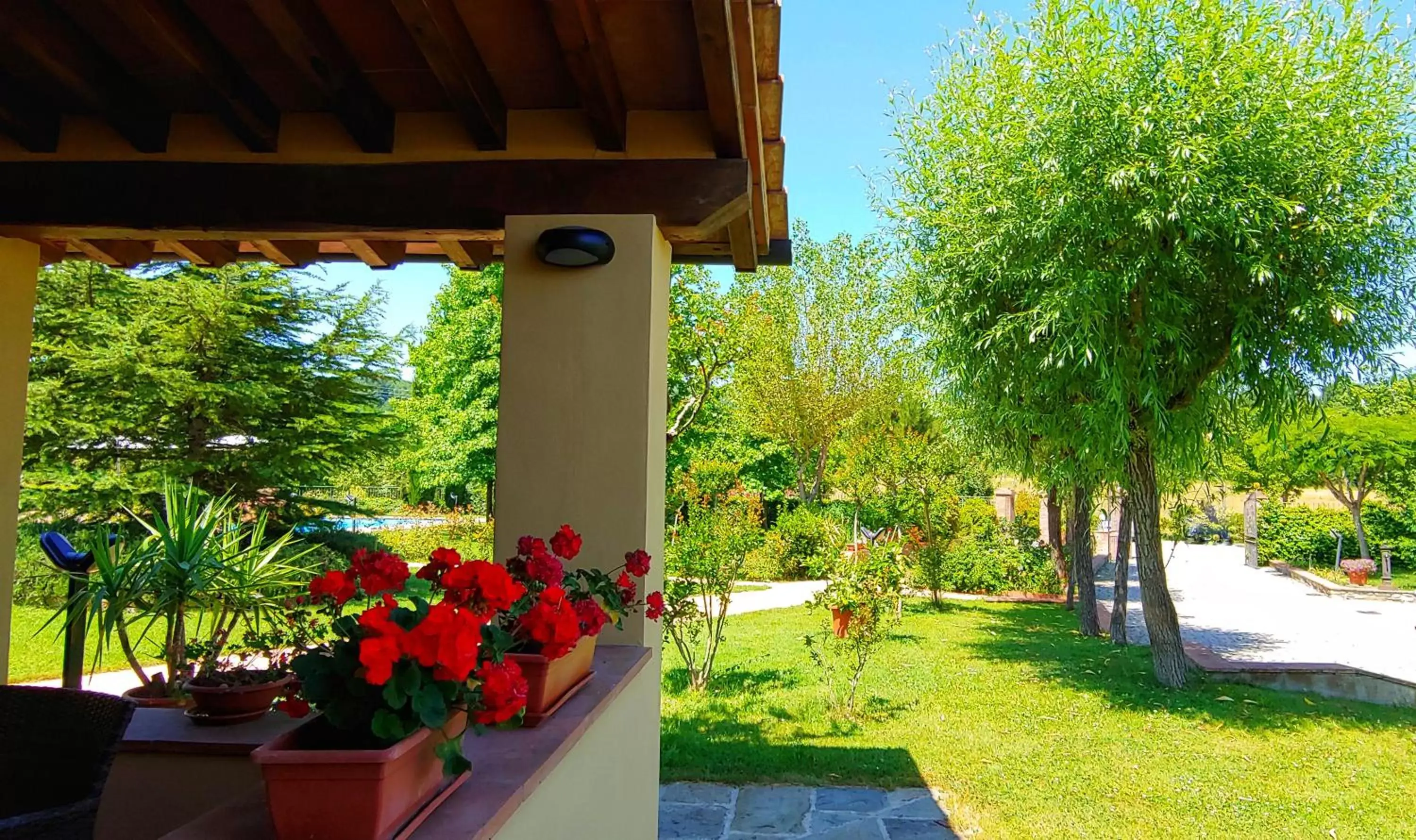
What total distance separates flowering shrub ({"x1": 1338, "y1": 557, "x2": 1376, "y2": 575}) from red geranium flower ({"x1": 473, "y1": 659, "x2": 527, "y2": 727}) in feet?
60.8

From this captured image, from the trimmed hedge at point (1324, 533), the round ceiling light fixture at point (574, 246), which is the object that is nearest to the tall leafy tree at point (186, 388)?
the round ceiling light fixture at point (574, 246)

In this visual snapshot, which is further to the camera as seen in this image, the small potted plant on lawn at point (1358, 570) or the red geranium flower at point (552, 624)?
the small potted plant on lawn at point (1358, 570)

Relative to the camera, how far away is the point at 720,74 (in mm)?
2170

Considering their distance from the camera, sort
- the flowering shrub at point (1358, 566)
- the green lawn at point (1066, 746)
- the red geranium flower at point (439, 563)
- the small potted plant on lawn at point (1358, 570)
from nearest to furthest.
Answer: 1. the red geranium flower at point (439, 563)
2. the green lawn at point (1066, 746)
3. the small potted plant on lawn at point (1358, 570)
4. the flowering shrub at point (1358, 566)

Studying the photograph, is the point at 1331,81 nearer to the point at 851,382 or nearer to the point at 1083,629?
the point at 1083,629

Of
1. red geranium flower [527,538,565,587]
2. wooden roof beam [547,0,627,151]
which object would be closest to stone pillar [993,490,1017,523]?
wooden roof beam [547,0,627,151]

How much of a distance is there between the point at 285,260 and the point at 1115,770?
5.27 m

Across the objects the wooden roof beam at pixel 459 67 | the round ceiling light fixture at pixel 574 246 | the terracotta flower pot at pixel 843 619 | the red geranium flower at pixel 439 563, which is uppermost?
the wooden roof beam at pixel 459 67

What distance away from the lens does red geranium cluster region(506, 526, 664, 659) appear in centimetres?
153

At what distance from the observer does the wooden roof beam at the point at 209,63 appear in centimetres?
206

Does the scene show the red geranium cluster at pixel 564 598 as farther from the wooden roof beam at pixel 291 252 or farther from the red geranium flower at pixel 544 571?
the wooden roof beam at pixel 291 252

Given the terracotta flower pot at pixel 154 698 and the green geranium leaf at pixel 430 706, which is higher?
the green geranium leaf at pixel 430 706

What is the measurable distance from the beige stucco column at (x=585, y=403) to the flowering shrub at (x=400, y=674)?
4.30 feet

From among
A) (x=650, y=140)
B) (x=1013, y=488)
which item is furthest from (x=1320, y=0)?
(x=1013, y=488)
